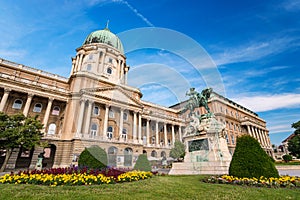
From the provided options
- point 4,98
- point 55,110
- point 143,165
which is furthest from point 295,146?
point 4,98

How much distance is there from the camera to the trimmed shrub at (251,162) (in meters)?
6.93

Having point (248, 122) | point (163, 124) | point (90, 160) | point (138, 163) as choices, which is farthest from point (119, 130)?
point (248, 122)

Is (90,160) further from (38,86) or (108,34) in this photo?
(108,34)

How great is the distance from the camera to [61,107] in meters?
32.3

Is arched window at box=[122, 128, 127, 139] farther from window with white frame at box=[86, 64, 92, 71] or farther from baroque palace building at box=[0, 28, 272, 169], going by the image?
window with white frame at box=[86, 64, 92, 71]

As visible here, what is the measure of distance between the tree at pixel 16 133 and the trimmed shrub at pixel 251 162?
21.7 metres

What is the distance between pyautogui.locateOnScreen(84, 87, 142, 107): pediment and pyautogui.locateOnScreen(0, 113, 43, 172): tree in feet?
39.0

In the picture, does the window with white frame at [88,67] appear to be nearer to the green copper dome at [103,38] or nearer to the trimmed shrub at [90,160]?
the green copper dome at [103,38]

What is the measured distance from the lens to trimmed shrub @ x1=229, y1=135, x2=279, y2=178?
22.7 feet

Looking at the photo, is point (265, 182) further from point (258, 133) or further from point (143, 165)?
point (258, 133)

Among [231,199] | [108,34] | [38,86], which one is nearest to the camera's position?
[231,199]

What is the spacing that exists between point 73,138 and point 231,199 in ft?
88.0

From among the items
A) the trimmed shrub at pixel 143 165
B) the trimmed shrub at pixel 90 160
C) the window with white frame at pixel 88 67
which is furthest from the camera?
the window with white frame at pixel 88 67

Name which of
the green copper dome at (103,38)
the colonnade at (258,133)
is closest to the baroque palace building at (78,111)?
the green copper dome at (103,38)
